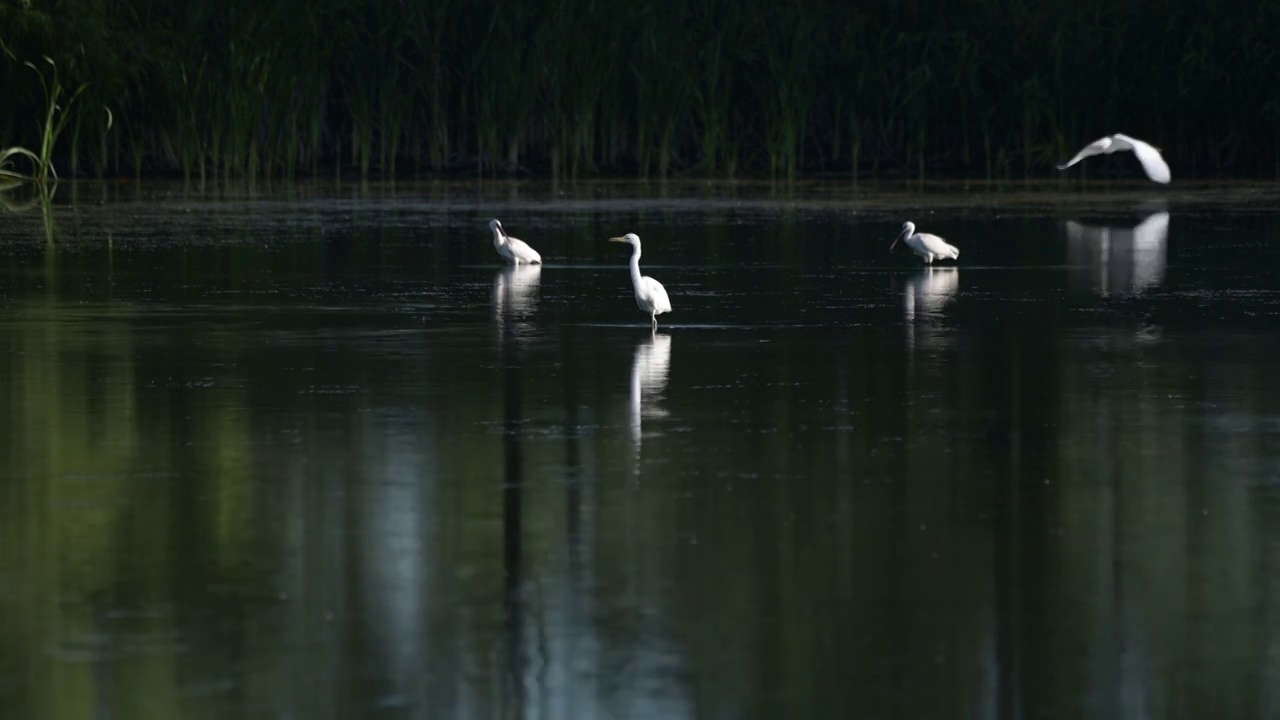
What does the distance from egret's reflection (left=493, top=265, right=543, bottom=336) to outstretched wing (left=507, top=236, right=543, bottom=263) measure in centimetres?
6

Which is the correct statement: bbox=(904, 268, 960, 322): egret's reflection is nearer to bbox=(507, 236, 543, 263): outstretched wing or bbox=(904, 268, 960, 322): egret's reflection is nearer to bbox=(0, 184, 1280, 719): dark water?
bbox=(0, 184, 1280, 719): dark water

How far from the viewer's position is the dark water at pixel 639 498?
18.8 ft

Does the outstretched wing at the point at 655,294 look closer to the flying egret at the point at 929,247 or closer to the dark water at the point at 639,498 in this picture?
→ the dark water at the point at 639,498

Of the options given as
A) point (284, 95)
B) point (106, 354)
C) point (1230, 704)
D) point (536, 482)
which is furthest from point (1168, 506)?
point (284, 95)

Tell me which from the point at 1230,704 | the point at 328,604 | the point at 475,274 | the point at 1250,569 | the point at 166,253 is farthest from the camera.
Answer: the point at 166,253

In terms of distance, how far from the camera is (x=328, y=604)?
21.1 ft

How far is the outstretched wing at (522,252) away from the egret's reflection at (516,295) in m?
0.06

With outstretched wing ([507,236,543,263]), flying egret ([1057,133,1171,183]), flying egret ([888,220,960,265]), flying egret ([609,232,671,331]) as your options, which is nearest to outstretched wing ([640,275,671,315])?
flying egret ([609,232,671,331])

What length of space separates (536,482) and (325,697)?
2823 millimetres

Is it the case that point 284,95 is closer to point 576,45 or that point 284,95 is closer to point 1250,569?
point 576,45

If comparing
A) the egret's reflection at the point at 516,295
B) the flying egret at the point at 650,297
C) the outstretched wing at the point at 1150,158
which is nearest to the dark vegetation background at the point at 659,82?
the outstretched wing at the point at 1150,158

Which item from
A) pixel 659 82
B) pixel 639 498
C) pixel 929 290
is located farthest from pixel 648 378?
pixel 659 82

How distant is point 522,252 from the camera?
18.4 meters

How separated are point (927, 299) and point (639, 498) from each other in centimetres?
778
